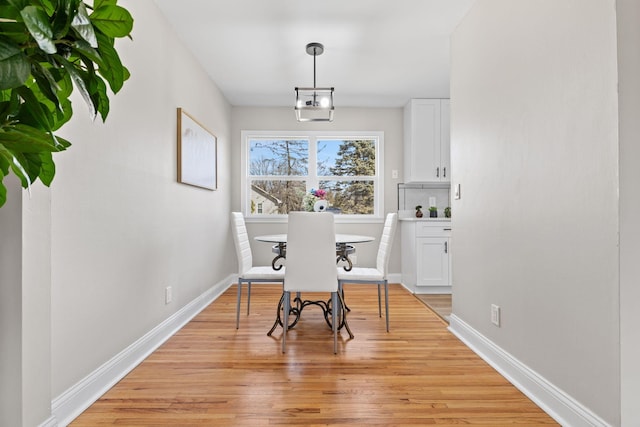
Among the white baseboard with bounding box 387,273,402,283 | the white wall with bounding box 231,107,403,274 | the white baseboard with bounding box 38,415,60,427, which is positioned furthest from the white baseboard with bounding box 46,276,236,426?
the white baseboard with bounding box 387,273,402,283

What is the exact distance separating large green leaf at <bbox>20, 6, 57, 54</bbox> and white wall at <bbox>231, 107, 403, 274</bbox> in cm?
454

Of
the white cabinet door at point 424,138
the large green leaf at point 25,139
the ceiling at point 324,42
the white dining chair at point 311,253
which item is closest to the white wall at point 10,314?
A: the large green leaf at point 25,139

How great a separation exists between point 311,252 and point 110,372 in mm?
1317

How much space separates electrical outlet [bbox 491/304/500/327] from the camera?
2.19 metres

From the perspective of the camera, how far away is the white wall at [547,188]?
1.38 m

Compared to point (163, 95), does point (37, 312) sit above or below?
below

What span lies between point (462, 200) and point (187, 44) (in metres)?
2.64

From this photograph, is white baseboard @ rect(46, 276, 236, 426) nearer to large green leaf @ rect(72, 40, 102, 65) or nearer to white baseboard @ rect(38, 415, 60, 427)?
white baseboard @ rect(38, 415, 60, 427)

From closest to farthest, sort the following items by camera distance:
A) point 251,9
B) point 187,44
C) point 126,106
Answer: point 126,106, point 251,9, point 187,44

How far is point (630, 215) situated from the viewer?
1311 mm

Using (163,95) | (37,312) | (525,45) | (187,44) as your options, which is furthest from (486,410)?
(187,44)

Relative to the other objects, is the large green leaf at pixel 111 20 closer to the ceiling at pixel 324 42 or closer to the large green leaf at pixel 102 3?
the large green leaf at pixel 102 3

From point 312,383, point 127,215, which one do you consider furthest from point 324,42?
point 312,383

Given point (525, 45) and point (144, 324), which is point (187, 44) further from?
point (525, 45)
